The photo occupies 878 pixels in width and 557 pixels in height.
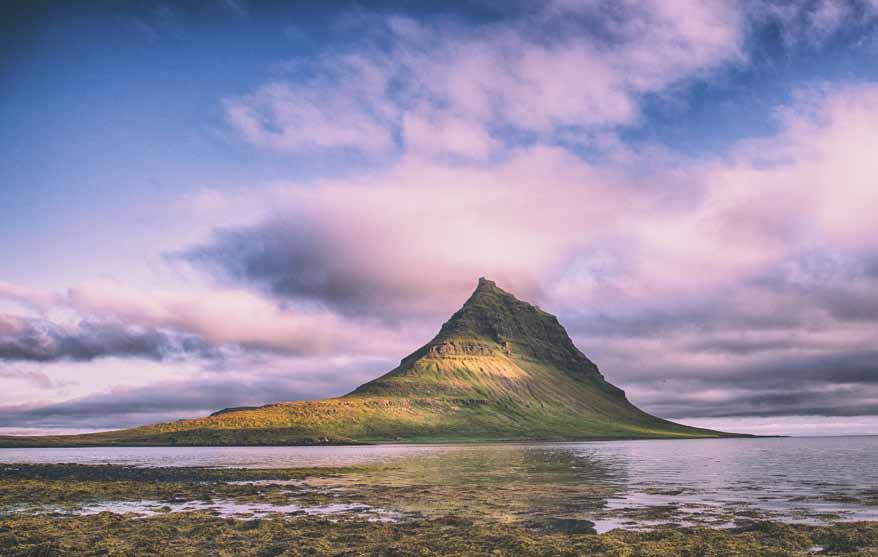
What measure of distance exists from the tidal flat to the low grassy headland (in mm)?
105

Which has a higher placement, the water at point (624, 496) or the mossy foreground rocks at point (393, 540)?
the mossy foreground rocks at point (393, 540)

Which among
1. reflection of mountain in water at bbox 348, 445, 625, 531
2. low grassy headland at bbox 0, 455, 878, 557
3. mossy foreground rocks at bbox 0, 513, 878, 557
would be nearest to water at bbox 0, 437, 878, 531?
reflection of mountain in water at bbox 348, 445, 625, 531

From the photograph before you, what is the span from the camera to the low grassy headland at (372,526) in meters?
33.8

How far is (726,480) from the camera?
261ft

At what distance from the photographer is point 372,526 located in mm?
41281

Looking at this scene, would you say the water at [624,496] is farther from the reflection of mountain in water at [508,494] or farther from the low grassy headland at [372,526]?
the low grassy headland at [372,526]

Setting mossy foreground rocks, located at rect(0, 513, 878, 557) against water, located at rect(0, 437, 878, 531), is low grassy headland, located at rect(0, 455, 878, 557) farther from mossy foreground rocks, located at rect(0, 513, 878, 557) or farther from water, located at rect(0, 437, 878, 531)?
water, located at rect(0, 437, 878, 531)

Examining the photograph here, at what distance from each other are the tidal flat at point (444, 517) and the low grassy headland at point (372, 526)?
105 millimetres

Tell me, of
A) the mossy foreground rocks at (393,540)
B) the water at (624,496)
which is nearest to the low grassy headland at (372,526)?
the mossy foreground rocks at (393,540)

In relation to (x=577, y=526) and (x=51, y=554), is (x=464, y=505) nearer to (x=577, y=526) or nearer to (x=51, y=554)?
(x=577, y=526)

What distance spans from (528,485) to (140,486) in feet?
135

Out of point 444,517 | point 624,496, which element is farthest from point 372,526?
point 624,496

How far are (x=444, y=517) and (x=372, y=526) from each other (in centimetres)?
594

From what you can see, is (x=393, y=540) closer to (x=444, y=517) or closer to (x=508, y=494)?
(x=444, y=517)
